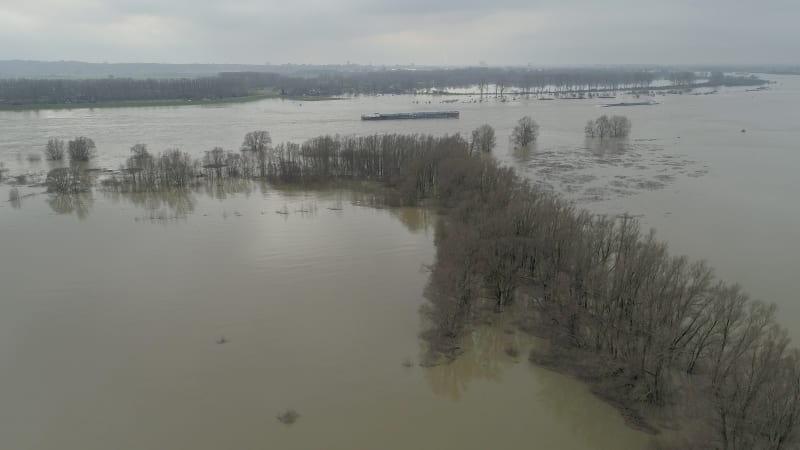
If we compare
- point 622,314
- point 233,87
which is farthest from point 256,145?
point 233,87

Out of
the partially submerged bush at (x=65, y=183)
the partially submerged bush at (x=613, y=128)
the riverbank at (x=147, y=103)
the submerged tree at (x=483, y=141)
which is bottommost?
the partially submerged bush at (x=65, y=183)

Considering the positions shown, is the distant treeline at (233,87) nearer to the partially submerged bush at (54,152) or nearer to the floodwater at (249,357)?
the partially submerged bush at (54,152)

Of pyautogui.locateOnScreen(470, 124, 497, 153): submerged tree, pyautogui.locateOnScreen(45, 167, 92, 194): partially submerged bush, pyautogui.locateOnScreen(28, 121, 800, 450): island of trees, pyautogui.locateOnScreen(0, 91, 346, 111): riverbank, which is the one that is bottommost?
pyautogui.locateOnScreen(28, 121, 800, 450): island of trees

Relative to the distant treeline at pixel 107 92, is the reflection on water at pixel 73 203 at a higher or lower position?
lower

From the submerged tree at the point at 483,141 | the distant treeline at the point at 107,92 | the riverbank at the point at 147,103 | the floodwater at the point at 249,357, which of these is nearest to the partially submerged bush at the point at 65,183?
the floodwater at the point at 249,357

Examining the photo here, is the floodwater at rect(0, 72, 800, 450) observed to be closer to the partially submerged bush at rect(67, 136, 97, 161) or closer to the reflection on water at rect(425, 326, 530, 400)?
the reflection on water at rect(425, 326, 530, 400)

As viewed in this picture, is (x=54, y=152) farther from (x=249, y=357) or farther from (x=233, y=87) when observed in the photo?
(x=233, y=87)

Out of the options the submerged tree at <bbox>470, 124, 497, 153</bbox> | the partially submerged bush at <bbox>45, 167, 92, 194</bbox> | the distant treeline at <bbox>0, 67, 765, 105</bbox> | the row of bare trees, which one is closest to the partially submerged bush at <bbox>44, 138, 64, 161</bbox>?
the partially submerged bush at <bbox>45, 167, 92, 194</bbox>

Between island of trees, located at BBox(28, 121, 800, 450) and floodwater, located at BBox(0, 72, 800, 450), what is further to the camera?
floodwater, located at BBox(0, 72, 800, 450)
